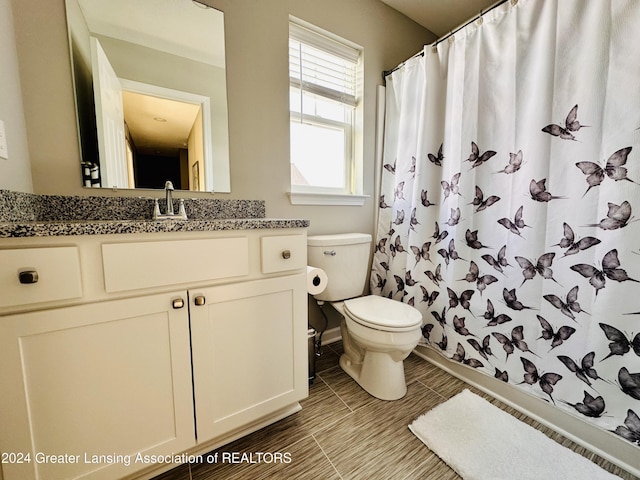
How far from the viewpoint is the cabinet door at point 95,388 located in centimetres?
63

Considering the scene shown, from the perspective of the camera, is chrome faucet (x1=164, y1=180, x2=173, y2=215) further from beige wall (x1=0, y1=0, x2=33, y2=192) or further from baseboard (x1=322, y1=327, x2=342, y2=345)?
baseboard (x1=322, y1=327, x2=342, y2=345)

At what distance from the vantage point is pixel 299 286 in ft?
3.45

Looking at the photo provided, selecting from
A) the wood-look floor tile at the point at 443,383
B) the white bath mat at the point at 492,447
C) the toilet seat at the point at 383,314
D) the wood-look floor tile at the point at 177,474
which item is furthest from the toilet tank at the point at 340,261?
the wood-look floor tile at the point at 177,474

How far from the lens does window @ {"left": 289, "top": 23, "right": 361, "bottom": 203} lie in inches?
62.0

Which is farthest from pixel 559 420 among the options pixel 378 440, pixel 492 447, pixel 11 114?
pixel 11 114

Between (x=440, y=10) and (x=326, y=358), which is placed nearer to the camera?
(x=326, y=358)

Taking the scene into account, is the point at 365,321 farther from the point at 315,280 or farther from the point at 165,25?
the point at 165,25

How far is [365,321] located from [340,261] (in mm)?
397

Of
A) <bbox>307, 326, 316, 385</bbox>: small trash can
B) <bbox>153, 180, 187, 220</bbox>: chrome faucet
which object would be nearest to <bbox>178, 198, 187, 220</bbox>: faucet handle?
<bbox>153, 180, 187, 220</bbox>: chrome faucet

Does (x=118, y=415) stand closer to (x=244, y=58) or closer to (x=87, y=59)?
(x=87, y=59)

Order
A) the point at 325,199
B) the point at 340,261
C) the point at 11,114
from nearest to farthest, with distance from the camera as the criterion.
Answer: the point at 11,114 < the point at 340,261 < the point at 325,199

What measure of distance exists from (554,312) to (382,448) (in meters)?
0.92

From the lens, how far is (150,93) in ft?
3.79

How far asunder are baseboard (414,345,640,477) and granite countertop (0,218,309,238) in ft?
4.42
